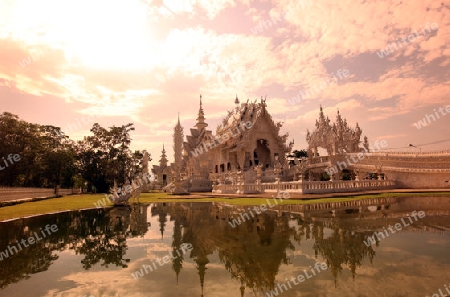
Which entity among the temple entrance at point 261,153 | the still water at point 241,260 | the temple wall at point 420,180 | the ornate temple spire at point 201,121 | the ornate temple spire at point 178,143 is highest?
the ornate temple spire at point 201,121

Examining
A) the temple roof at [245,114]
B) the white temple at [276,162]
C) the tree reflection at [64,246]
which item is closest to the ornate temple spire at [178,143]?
the white temple at [276,162]

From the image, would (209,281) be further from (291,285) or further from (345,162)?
(345,162)

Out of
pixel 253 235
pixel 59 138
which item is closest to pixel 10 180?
pixel 59 138

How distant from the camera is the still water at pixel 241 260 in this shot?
12.7 feet

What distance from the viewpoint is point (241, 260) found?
5090 mm

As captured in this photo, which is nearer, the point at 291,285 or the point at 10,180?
the point at 291,285

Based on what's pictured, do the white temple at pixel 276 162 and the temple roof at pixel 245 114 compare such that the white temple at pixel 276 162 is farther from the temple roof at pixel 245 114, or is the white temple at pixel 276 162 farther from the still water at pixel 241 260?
the still water at pixel 241 260

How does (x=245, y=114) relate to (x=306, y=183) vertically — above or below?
above

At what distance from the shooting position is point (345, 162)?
26.1 m

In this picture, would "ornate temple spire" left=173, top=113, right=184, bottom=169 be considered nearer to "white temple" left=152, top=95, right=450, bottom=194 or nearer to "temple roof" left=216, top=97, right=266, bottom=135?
"white temple" left=152, top=95, right=450, bottom=194

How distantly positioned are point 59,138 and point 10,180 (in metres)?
10.6

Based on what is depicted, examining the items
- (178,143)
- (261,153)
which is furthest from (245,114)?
(178,143)

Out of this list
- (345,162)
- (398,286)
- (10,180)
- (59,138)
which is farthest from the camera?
(59,138)

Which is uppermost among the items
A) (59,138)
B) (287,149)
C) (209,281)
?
(59,138)
